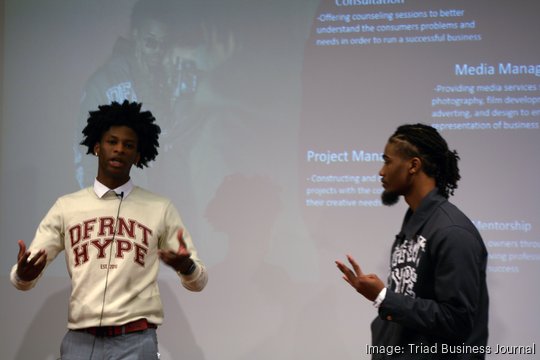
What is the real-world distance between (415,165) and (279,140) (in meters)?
1.36

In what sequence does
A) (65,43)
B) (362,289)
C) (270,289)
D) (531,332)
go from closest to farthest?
(362,289), (531,332), (270,289), (65,43)

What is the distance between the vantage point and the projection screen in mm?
3471

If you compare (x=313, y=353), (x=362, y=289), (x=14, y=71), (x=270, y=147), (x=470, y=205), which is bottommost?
(x=313, y=353)

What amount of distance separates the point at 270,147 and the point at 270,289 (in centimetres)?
81

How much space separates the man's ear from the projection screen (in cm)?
114

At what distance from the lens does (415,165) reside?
7.91ft

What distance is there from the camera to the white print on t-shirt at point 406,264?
7.34ft

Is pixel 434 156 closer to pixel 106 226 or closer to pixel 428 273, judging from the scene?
pixel 428 273

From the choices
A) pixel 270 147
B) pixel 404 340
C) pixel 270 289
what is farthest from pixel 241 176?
pixel 404 340

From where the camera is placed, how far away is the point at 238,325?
142 inches

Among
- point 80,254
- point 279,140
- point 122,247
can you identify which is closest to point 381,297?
point 122,247

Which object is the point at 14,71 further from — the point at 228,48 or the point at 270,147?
the point at 270,147

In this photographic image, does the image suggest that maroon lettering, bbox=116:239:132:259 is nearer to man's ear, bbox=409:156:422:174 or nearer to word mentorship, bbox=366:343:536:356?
word mentorship, bbox=366:343:536:356

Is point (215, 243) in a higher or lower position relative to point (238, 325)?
higher
